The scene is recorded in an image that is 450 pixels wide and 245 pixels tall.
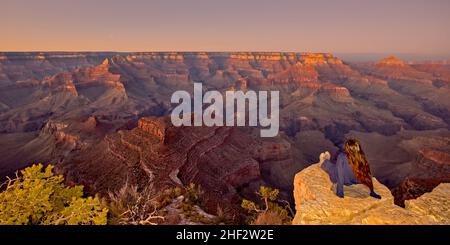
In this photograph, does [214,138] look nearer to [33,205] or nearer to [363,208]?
[363,208]

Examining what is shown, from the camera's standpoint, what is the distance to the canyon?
4628cm

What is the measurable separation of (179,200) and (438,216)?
15840mm

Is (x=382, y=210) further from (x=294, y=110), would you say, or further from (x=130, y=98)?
(x=130, y=98)

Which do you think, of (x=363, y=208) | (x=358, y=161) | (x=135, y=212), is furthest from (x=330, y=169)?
(x=135, y=212)

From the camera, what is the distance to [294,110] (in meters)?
142

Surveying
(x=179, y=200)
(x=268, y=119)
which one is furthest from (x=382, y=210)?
(x=268, y=119)

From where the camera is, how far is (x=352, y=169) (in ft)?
38.9

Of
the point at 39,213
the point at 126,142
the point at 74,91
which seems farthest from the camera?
the point at 74,91

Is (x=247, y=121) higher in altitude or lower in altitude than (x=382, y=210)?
lower

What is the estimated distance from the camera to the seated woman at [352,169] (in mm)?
11164

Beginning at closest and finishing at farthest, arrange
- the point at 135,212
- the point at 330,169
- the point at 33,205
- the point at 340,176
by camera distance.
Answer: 1. the point at 33,205
2. the point at 340,176
3. the point at 330,169
4. the point at 135,212

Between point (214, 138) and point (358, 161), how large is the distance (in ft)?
160

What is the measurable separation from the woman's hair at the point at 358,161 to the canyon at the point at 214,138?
149cm

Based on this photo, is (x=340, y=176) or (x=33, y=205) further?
(x=340, y=176)
